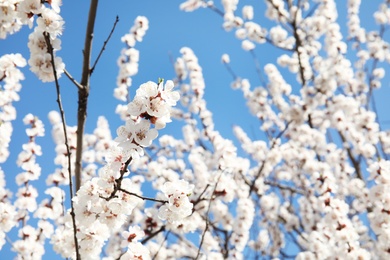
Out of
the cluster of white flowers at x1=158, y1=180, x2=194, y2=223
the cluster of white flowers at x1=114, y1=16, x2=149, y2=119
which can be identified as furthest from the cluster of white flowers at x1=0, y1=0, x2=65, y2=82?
the cluster of white flowers at x1=114, y1=16, x2=149, y2=119

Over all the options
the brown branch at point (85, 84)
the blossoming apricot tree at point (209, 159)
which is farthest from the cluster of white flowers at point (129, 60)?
the brown branch at point (85, 84)

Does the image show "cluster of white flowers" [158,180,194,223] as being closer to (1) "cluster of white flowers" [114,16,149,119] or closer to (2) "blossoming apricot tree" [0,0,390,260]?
(2) "blossoming apricot tree" [0,0,390,260]

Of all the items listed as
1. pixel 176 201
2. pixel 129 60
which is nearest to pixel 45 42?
pixel 176 201

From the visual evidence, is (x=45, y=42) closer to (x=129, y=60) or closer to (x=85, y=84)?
(x=85, y=84)

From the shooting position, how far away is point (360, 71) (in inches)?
341

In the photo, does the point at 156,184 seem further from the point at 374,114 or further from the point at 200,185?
the point at 374,114

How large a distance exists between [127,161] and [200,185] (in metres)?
4.77

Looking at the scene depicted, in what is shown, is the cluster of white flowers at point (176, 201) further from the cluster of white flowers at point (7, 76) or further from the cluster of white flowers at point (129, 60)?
the cluster of white flowers at point (129, 60)

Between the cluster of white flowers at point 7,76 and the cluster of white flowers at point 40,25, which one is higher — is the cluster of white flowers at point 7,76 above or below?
above

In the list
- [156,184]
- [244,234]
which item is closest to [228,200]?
[244,234]

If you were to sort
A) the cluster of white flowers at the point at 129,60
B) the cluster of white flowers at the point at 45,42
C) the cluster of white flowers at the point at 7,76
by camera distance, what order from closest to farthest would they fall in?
the cluster of white flowers at the point at 45,42 < the cluster of white flowers at the point at 7,76 < the cluster of white flowers at the point at 129,60

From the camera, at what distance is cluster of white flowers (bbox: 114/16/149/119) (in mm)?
6312

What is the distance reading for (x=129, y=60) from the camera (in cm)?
646

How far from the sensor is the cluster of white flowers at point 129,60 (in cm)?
631
